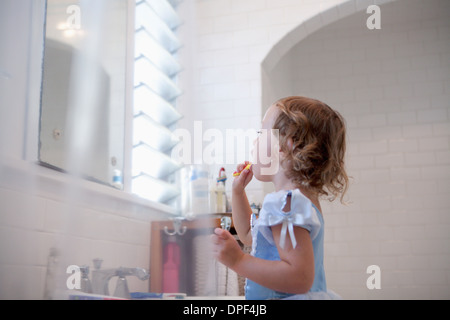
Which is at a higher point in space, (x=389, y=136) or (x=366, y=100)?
(x=366, y=100)

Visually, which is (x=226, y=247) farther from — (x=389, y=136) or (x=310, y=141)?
(x=389, y=136)

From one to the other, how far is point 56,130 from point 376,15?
2.80m

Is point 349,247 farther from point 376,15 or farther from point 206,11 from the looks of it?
point 206,11

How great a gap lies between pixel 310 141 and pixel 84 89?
1.79 feet

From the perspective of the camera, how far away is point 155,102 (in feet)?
7.48

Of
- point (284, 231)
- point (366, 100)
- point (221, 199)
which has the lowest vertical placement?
point (284, 231)

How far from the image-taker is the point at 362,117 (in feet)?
12.2

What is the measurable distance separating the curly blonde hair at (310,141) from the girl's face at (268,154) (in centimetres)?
2

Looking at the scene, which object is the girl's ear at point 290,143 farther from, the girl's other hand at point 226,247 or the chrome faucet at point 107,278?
the chrome faucet at point 107,278

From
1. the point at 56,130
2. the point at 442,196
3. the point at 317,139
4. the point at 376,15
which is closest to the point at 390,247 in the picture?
the point at 442,196

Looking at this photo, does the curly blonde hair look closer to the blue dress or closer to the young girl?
the young girl

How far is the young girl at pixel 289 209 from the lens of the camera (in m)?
1.00

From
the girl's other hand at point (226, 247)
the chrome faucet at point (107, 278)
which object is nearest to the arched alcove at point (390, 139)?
the chrome faucet at point (107, 278)
